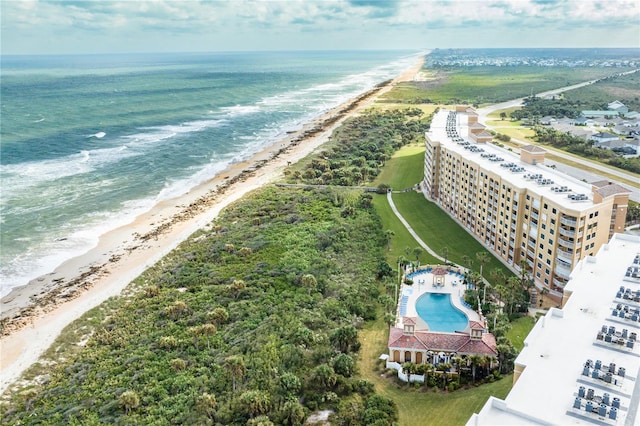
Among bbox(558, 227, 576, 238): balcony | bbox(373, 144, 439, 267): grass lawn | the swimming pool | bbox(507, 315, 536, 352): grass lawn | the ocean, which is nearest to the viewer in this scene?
bbox(507, 315, 536, 352): grass lawn

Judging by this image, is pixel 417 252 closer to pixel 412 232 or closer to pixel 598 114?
pixel 412 232

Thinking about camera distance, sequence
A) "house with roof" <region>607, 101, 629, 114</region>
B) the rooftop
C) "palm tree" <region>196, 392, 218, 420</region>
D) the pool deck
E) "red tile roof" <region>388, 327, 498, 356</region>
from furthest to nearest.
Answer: "house with roof" <region>607, 101, 629, 114</region>, the rooftop, the pool deck, "red tile roof" <region>388, 327, 498, 356</region>, "palm tree" <region>196, 392, 218, 420</region>

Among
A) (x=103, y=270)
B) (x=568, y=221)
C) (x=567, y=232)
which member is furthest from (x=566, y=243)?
(x=103, y=270)

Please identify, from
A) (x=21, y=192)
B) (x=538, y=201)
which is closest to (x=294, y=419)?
(x=538, y=201)

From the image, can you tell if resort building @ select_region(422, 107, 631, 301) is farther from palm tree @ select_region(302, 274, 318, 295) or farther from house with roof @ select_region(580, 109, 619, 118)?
house with roof @ select_region(580, 109, 619, 118)

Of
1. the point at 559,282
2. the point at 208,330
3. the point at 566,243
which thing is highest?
the point at 566,243

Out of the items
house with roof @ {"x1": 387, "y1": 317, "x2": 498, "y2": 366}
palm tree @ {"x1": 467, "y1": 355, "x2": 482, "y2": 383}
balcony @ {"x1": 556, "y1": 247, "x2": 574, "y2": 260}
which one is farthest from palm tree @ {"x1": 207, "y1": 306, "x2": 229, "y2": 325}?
balcony @ {"x1": 556, "y1": 247, "x2": 574, "y2": 260}

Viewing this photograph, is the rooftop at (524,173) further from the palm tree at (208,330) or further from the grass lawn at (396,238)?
the palm tree at (208,330)
